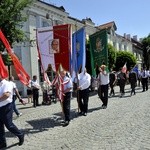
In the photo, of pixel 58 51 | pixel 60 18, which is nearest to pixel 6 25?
pixel 58 51

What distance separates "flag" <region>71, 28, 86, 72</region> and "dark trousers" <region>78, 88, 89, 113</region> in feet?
2.72

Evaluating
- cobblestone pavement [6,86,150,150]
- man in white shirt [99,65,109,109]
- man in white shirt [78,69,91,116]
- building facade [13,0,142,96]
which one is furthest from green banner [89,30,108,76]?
building facade [13,0,142,96]

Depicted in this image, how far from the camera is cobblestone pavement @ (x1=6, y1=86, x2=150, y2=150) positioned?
7.64 meters

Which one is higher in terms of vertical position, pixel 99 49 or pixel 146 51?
pixel 146 51

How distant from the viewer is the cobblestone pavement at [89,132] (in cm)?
764

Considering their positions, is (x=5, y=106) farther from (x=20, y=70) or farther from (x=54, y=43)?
(x=54, y=43)

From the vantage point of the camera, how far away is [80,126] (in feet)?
33.0

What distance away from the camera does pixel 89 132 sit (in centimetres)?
905

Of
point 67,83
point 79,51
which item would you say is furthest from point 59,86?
point 79,51

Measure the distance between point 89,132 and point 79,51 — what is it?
4.22 m

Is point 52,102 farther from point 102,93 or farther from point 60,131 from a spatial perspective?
point 60,131

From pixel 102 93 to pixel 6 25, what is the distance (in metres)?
4.71

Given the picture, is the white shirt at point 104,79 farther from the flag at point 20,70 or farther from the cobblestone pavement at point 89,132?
the flag at point 20,70

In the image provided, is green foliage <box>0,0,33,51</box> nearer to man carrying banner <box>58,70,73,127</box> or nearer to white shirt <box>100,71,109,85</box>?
man carrying banner <box>58,70,73,127</box>
